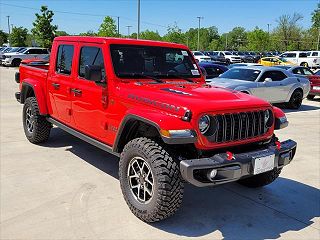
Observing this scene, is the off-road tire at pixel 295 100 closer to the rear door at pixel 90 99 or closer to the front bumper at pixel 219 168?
the rear door at pixel 90 99

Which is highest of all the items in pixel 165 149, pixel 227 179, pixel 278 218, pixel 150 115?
pixel 150 115

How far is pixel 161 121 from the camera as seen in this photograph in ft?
11.1

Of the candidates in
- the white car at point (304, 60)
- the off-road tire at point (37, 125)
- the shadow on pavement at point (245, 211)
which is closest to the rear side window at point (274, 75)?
the shadow on pavement at point (245, 211)

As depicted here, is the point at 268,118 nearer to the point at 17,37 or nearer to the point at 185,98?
the point at 185,98

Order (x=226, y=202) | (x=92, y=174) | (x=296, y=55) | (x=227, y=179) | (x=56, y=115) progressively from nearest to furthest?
(x=227, y=179)
(x=226, y=202)
(x=92, y=174)
(x=56, y=115)
(x=296, y=55)

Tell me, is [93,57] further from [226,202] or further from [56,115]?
[226,202]

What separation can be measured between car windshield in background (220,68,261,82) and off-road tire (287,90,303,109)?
6.11ft

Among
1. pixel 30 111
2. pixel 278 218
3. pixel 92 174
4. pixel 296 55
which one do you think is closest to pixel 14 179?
pixel 92 174

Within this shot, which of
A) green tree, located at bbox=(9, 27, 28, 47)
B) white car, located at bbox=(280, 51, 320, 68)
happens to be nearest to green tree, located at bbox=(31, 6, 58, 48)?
green tree, located at bbox=(9, 27, 28, 47)

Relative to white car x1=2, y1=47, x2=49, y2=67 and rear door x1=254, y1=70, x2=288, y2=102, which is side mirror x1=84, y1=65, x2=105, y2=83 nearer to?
rear door x1=254, y1=70, x2=288, y2=102

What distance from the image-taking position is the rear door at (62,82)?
5188 mm

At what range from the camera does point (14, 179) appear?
4746 millimetres

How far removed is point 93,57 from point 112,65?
1.59ft

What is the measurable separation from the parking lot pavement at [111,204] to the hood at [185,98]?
1.21 metres
